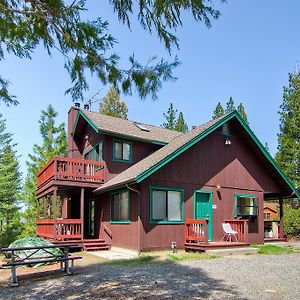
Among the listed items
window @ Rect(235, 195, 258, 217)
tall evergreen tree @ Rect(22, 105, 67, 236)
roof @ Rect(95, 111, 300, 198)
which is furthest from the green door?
tall evergreen tree @ Rect(22, 105, 67, 236)

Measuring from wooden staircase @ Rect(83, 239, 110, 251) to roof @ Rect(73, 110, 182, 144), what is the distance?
486 centimetres

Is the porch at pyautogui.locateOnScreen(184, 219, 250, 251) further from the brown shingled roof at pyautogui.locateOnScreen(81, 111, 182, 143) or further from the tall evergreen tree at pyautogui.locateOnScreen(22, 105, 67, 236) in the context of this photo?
the tall evergreen tree at pyautogui.locateOnScreen(22, 105, 67, 236)

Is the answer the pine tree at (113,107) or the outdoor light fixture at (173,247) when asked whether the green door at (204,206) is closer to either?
the outdoor light fixture at (173,247)

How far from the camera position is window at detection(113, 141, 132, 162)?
1845cm

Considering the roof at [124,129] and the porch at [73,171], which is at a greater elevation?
the roof at [124,129]

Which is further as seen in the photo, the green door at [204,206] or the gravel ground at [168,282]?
the green door at [204,206]

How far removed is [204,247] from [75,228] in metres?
5.67

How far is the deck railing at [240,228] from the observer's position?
1556 centimetres

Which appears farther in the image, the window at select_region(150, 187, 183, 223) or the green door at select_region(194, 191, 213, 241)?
the green door at select_region(194, 191, 213, 241)

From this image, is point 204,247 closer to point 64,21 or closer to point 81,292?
point 81,292

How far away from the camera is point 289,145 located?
32.7 meters

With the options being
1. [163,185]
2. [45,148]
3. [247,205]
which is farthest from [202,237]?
[45,148]

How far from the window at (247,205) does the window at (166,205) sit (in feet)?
11.6

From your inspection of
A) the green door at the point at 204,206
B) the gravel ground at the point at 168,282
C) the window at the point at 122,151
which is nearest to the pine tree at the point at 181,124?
the window at the point at 122,151
